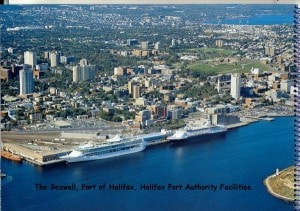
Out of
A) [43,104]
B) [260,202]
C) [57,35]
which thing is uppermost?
[57,35]

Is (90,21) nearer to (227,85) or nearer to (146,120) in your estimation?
(146,120)

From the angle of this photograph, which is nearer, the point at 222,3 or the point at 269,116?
the point at 222,3

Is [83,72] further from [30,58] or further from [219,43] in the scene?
[219,43]

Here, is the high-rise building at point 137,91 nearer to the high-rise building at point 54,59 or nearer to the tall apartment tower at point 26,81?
the high-rise building at point 54,59

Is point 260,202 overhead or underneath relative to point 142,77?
underneath

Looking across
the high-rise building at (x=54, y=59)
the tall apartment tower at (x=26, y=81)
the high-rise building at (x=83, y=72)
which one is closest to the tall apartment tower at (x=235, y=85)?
the high-rise building at (x=83, y=72)

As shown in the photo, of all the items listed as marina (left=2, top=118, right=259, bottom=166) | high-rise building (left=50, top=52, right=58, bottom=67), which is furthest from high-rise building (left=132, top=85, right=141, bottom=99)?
high-rise building (left=50, top=52, right=58, bottom=67)

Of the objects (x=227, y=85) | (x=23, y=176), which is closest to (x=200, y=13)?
(x=227, y=85)

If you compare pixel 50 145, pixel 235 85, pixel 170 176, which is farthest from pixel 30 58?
pixel 235 85
